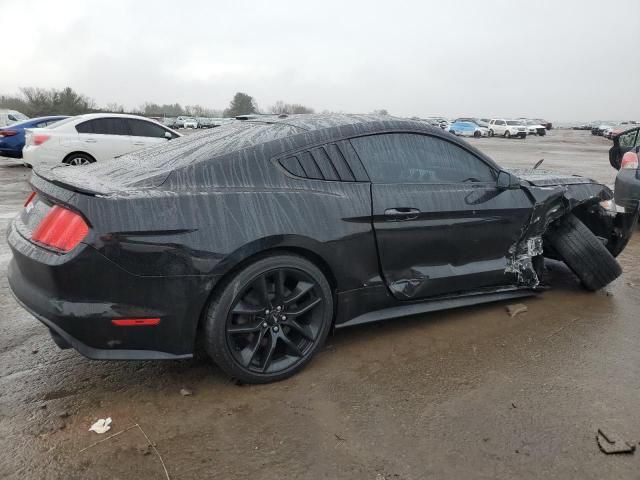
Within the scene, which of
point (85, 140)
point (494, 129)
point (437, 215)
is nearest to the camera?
point (437, 215)

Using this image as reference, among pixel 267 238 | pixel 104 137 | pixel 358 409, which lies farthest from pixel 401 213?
pixel 104 137

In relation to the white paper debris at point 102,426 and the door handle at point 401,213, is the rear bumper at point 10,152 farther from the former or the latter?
the door handle at point 401,213

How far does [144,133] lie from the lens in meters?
10.1

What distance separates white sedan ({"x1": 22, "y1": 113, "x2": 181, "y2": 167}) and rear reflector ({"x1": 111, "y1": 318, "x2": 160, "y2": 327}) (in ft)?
24.9

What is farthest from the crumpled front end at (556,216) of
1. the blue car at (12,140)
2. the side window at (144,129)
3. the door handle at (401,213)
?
the blue car at (12,140)

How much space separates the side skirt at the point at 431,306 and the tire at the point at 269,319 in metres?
0.27

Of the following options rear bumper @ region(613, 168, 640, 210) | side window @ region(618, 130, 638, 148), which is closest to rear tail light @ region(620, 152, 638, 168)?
rear bumper @ region(613, 168, 640, 210)

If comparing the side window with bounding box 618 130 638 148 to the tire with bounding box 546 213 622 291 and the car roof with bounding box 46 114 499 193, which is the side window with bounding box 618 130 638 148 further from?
the car roof with bounding box 46 114 499 193

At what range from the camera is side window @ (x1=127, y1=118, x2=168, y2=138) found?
32.8ft

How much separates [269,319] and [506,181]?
205cm

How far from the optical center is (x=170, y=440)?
89.3 inches

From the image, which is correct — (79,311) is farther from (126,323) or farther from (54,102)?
(54,102)

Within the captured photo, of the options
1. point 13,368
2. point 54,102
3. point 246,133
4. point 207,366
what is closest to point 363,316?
point 207,366

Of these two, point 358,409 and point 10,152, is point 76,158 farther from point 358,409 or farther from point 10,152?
point 358,409
